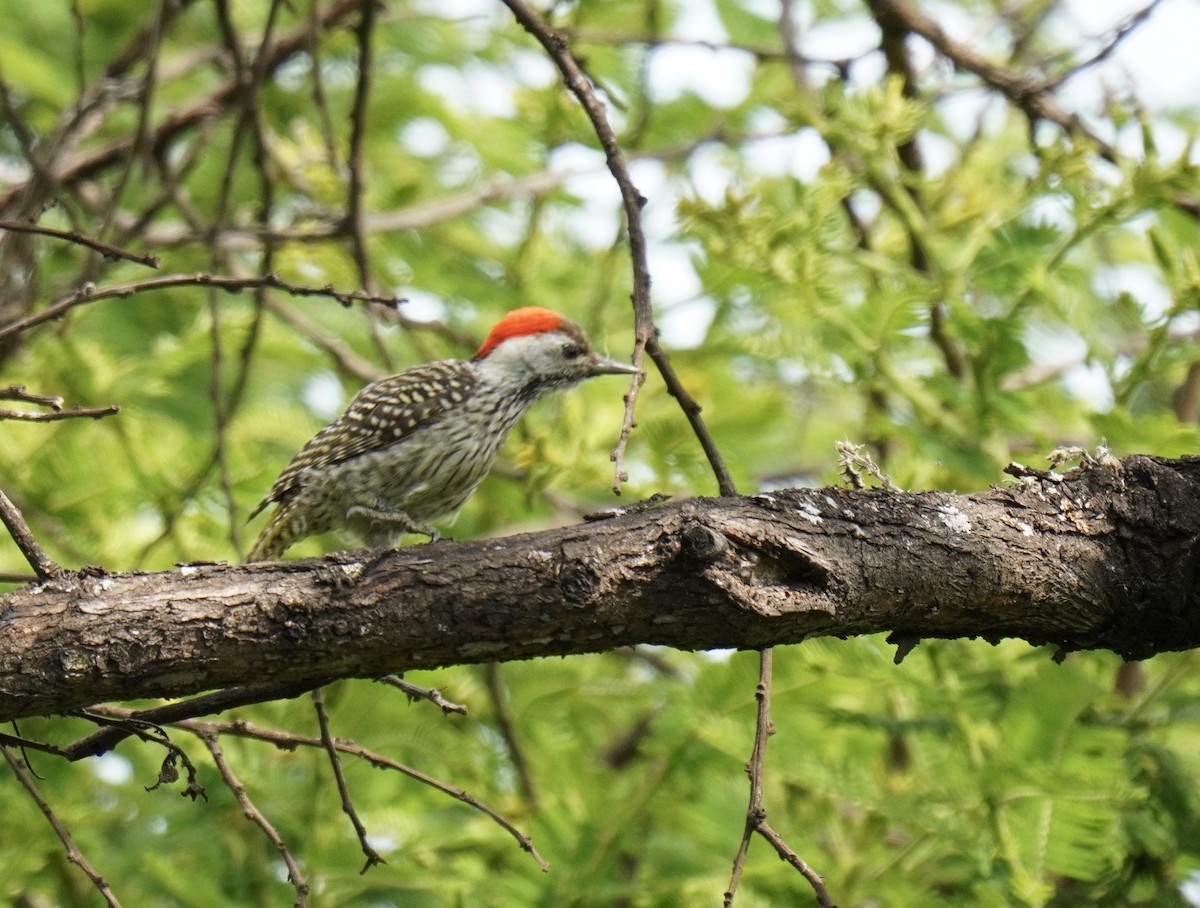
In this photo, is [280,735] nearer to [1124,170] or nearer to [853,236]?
[1124,170]

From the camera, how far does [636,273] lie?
10.4 feet

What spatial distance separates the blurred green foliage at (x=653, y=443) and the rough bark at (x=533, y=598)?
150 cm

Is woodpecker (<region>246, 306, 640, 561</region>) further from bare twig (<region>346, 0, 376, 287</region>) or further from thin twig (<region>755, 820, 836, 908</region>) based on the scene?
thin twig (<region>755, 820, 836, 908</region>)

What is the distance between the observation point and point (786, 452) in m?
8.26

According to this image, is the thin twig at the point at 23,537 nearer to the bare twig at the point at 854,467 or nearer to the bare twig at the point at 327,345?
the bare twig at the point at 854,467

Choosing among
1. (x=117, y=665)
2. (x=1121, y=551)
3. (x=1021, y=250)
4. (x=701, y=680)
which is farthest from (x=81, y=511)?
(x=1121, y=551)

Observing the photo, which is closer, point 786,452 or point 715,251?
point 715,251

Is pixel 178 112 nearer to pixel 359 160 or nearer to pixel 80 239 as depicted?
pixel 359 160

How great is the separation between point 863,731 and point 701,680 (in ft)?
3.73

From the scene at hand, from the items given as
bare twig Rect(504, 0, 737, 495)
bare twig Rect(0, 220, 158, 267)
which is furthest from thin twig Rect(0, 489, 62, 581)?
bare twig Rect(504, 0, 737, 495)

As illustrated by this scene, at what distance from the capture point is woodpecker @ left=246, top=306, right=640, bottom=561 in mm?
5355

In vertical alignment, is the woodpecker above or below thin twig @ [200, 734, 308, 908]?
above

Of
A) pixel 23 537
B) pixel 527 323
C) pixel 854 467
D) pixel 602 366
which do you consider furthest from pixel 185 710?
pixel 602 366

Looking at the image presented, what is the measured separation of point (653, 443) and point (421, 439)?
0.87 m
